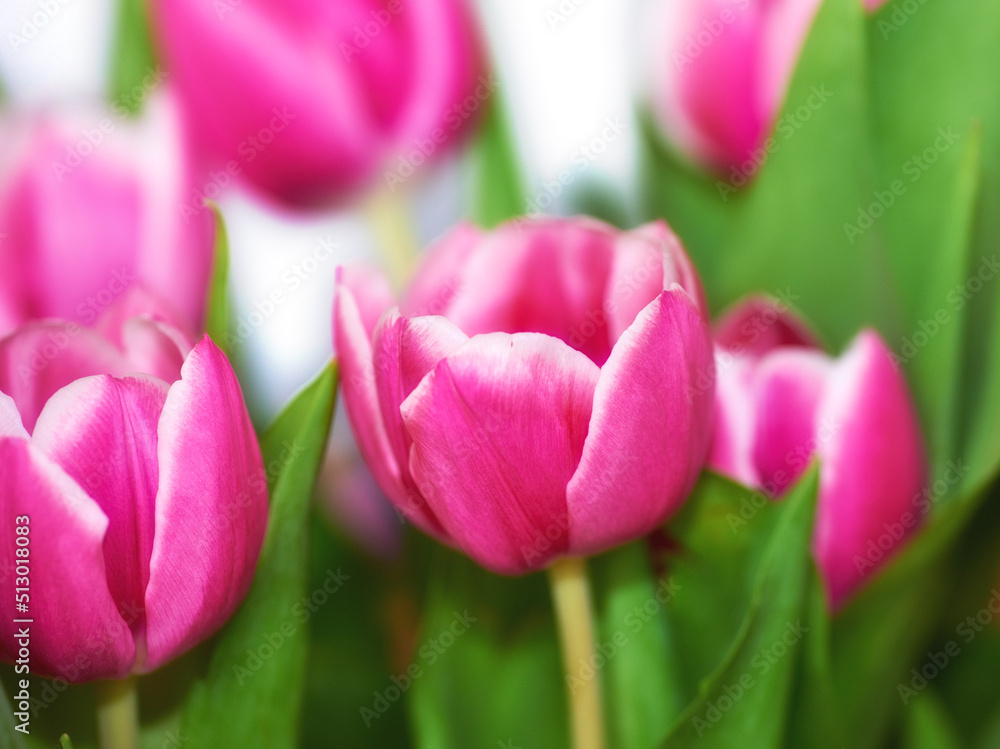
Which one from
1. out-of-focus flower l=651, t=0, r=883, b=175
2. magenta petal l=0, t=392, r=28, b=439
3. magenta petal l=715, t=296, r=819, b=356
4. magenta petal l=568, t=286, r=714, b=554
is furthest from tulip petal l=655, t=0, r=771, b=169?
magenta petal l=0, t=392, r=28, b=439

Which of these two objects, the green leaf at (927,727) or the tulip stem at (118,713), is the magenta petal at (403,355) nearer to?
the tulip stem at (118,713)

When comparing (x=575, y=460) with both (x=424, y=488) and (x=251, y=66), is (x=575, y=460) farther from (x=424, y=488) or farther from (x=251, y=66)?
(x=251, y=66)

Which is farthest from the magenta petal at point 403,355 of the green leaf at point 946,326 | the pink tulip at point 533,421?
the green leaf at point 946,326

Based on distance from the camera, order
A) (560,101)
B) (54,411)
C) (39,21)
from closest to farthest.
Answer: (54,411) < (39,21) < (560,101)

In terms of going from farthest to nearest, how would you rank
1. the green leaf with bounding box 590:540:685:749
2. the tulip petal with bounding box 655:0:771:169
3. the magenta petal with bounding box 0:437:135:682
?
the tulip petal with bounding box 655:0:771:169
the green leaf with bounding box 590:540:685:749
the magenta petal with bounding box 0:437:135:682

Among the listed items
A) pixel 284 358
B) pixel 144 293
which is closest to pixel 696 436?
pixel 144 293

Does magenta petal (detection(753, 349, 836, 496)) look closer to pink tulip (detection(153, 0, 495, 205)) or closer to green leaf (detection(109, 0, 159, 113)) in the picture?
pink tulip (detection(153, 0, 495, 205))

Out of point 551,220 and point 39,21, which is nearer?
point 551,220
